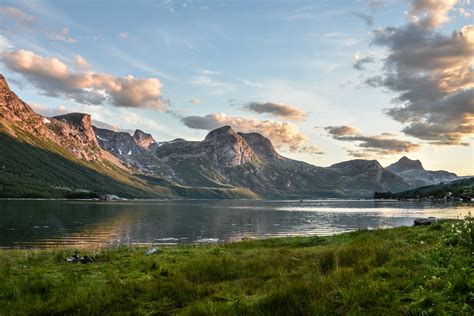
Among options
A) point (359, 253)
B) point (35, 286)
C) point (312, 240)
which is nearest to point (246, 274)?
point (359, 253)

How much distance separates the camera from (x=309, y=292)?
13.3 m

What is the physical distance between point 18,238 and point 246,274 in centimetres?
7017

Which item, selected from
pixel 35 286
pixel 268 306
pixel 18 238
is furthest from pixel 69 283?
pixel 18 238

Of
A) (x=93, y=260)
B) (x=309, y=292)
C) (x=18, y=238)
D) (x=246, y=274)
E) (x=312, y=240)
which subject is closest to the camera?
(x=309, y=292)

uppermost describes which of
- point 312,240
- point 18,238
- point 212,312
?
point 212,312

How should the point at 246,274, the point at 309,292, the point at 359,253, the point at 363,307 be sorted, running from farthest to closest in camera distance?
1. the point at 359,253
2. the point at 246,274
3. the point at 309,292
4. the point at 363,307

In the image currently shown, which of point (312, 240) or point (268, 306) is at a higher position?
point (268, 306)

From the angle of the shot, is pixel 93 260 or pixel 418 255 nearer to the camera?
pixel 418 255

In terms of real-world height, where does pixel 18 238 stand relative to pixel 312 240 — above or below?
below

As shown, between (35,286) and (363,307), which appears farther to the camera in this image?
(35,286)

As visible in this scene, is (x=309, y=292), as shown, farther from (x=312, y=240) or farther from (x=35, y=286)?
(x=312, y=240)

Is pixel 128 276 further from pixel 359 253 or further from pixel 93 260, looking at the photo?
pixel 359 253

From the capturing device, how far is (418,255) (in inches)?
727

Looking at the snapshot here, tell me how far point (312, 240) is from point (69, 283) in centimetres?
3249
